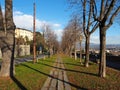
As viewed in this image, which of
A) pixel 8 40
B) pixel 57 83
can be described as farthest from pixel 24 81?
pixel 8 40

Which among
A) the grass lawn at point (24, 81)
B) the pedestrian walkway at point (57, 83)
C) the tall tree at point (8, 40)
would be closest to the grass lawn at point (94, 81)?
the pedestrian walkway at point (57, 83)

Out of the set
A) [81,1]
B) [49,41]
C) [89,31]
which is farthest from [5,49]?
[49,41]

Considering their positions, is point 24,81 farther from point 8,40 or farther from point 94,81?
point 8,40

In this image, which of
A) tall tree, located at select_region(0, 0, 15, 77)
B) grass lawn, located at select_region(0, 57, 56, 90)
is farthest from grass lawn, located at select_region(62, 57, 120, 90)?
tall tree, located at select_region(0, 0, 15, 77)

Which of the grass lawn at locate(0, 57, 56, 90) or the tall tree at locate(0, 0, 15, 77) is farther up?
the tall tree at locate(0, 0, 15, 77)

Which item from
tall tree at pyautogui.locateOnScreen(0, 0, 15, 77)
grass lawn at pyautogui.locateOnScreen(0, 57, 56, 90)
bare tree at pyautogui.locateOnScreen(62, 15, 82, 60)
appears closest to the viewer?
grass lawn at pyautogui.locateOnScreen(0, 57, 56, 90)

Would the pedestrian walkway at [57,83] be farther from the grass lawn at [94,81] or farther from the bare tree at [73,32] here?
the bare tree at [73,32]

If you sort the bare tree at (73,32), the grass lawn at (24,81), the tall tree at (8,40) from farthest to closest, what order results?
the bare tree at (73,32) < the tall tree at (8,40) < the grass lawn at (24,81)

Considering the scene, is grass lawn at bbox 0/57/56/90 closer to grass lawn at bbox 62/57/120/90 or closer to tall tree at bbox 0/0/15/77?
tall tree at bbox 0/0/15/77

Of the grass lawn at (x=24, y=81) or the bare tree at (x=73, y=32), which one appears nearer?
the grass lawn at (x=24, y=81)

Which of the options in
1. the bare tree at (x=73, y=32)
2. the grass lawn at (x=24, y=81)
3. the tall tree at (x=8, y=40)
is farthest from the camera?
the bare tree at (x=73, y=32)

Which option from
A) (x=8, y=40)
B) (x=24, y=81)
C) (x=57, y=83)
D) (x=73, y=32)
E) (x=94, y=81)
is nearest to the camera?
(x=57, y=83)

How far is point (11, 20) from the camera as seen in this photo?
61.9 feet

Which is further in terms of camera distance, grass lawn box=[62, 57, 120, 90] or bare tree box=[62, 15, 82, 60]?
bare tree box=[62, 15, 82, 60]
